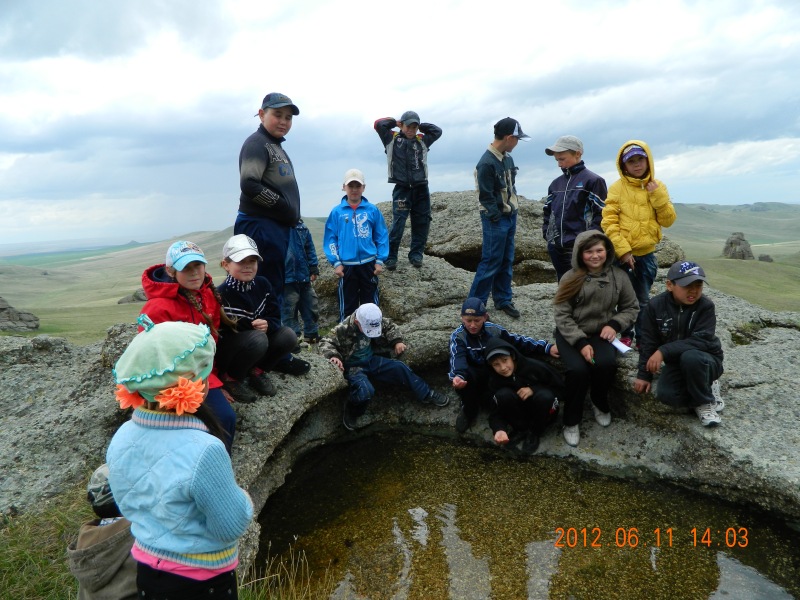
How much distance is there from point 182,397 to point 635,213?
658 centimetres

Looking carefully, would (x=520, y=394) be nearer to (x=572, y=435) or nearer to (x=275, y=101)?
(x=572, y=435)

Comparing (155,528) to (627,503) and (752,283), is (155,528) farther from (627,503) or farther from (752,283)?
(752,283)

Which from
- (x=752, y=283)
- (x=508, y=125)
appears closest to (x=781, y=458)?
(x=508, y=125)

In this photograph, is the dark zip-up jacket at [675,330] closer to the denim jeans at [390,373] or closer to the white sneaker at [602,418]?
the white sneaker at [602,418]

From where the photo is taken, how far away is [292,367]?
7.21 m

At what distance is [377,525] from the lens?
5.95m

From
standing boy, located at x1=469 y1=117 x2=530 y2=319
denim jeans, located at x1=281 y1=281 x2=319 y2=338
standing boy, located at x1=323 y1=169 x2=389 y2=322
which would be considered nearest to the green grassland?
denim jeans, located at x1=281 y1=281 x2=319 y2=338

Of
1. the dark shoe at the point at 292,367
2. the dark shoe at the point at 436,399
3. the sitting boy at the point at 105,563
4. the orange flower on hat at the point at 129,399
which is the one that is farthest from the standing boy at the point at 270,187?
the orange flower on hat at the point at 129,399

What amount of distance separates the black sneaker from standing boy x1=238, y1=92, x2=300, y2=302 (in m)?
4.03

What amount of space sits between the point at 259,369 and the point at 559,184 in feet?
17.1

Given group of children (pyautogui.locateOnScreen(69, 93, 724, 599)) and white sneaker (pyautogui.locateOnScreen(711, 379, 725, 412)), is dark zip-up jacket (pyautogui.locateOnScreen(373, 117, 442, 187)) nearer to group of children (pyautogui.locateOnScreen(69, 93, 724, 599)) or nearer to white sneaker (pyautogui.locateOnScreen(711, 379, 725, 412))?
group of children (pyautogui.locateOnScreen(69, 93, 724, 599))

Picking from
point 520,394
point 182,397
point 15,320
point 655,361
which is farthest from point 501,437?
point 15,320

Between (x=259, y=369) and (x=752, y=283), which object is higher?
(x=259, y=369)

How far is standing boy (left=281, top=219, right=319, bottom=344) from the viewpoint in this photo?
9.13 metres
